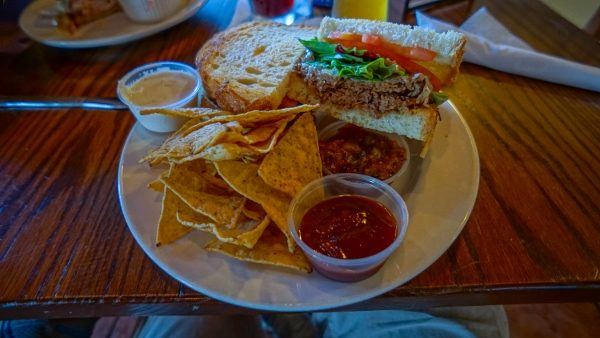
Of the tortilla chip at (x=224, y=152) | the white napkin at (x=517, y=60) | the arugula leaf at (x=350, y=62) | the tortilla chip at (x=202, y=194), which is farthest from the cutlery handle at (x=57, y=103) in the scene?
the white napkin at (x=517, y=60)

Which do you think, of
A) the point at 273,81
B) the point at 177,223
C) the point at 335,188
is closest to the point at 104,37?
the point at 273,81

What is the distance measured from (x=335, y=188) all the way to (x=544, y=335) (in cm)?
145

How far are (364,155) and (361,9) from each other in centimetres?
101

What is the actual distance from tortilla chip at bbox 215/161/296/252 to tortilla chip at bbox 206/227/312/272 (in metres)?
0.05

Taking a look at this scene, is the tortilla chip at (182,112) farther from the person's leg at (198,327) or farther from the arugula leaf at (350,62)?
the person's leg at (198,327)

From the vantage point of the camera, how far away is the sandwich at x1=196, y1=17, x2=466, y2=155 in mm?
1380

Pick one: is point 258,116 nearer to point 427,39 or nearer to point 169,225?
point 169,225

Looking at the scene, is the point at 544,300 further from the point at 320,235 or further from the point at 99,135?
the point at 99,135

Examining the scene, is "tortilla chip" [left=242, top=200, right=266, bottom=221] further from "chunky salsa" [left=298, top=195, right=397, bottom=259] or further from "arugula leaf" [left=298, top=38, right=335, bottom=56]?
"arugula leaf" [left=298, top=38, right=335, bottom=56]

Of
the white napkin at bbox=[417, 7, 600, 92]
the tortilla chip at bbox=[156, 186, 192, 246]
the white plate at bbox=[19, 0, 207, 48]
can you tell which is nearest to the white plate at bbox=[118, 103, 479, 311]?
the tortilla chip at bbox=[156, 186, 192, 246]

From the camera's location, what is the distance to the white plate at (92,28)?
6.47ft

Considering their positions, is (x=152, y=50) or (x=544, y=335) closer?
(x=544, y=335)

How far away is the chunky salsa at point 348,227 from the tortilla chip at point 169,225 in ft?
1.18

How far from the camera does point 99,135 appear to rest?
61.5 inches
